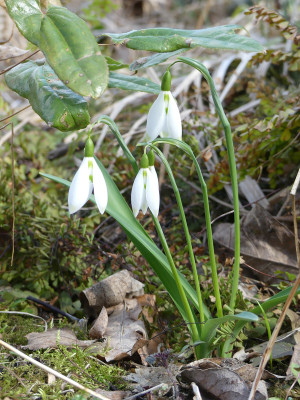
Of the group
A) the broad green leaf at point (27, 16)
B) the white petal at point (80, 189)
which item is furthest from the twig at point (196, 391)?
the broad green leaf at point (27, 16)

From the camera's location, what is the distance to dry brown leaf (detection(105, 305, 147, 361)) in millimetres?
1564

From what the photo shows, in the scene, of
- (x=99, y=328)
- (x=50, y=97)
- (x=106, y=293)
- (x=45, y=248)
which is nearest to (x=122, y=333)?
(x=99, y=328)

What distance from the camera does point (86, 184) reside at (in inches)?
49.8

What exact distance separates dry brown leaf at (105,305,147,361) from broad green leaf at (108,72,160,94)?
0.82m

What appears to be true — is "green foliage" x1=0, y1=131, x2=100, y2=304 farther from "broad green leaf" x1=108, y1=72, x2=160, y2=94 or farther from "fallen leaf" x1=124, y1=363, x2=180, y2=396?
"broad green leaf" x1=108, y1=72, x2=160, y2=94

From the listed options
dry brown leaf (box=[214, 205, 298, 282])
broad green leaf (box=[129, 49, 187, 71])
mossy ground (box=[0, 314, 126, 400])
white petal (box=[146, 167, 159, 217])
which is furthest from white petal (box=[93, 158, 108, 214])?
dry brown leaf (box=[214, 205, 298, 282])

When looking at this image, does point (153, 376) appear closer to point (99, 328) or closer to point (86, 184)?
point (99, 328)

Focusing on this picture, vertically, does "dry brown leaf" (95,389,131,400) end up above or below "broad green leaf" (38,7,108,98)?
below

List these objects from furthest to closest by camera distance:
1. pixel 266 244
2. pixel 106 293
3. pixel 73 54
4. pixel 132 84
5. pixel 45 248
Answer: pixel 45 248
pixel 266 244
pixel 106 293
pixel 132 84
pixel 73 54

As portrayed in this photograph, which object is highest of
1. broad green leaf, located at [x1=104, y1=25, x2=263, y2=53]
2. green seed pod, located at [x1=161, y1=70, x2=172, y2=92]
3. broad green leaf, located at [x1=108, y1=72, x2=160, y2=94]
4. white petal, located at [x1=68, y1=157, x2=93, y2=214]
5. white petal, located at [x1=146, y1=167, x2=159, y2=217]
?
broad green leaf, located at [x1=104, y1=25, x2=263, y2=53]

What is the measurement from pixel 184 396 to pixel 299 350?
1.42 ft

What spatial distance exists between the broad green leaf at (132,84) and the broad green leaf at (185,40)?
0.16 meters

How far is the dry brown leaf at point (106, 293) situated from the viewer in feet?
6.05

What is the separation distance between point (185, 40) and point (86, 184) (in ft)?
1.53
